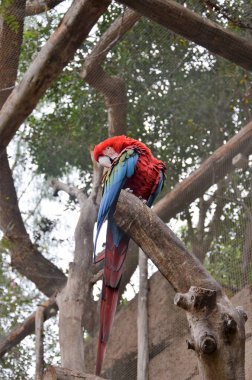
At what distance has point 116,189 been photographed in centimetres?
273

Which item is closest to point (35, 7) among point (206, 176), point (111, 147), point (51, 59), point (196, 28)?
point (51, 59)

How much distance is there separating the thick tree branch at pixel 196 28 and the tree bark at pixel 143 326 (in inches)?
44.8

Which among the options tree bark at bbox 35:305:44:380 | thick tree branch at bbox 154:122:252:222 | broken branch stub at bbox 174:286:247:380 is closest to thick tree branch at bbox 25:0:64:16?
thick tree branch at bbox 154:122:252:222

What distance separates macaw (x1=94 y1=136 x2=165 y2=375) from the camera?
9.05 ft

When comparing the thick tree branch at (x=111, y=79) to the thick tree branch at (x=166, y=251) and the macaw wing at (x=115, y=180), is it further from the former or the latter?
the thick tree branch at (x=166, y=251)

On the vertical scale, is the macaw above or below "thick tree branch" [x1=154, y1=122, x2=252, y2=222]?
below

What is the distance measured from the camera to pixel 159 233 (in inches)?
86.6

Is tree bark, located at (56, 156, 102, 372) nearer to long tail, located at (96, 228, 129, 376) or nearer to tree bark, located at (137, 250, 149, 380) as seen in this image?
tree bark, located at (137, 250, 149, 380)

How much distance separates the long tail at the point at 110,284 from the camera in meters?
2.77

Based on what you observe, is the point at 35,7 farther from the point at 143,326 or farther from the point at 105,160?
the point at 143,326

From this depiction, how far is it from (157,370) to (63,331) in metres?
0.51

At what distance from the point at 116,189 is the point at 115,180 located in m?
0.11

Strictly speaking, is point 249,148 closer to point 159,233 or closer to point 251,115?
point 251,115

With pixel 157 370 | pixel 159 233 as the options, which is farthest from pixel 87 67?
pixel 159 233
